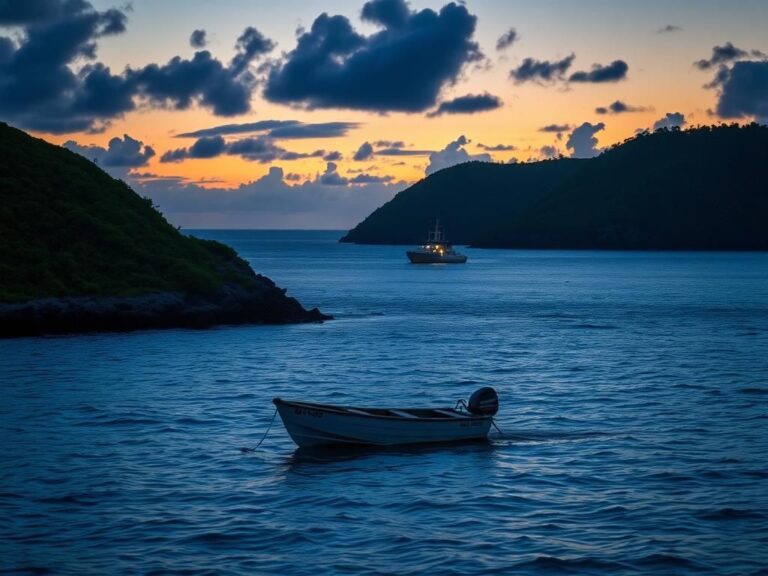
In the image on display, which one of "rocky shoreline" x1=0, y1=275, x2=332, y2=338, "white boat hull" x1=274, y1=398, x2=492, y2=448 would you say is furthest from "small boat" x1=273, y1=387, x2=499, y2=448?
"rocky shoreline" x1=0, y1=275, x2=332, y2=338

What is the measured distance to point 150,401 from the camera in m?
38.7

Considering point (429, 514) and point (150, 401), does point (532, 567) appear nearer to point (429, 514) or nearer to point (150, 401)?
point (429, 514)

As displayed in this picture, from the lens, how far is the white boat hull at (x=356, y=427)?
28531mm

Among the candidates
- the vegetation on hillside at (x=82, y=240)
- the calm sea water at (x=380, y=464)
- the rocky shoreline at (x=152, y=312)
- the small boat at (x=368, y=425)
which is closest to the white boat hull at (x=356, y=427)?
the small boat at (x=368, y=425)

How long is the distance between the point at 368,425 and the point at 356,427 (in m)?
0.38

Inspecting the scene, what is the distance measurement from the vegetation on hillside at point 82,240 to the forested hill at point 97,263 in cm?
9

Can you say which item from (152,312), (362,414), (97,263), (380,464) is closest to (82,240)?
(97,263)

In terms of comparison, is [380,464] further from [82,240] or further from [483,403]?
[82,240]

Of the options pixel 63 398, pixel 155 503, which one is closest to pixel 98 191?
pixel 63 398

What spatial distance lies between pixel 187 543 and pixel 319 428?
8837 mm

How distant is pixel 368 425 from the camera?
2892cm

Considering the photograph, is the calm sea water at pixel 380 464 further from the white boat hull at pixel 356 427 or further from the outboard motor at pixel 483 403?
the outboard motor at pixel 483 403

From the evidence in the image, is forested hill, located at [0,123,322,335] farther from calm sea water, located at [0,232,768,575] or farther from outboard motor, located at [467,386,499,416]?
outboard motor, located at [467,386,499,416]

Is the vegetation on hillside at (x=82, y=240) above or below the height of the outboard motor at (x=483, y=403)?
above
